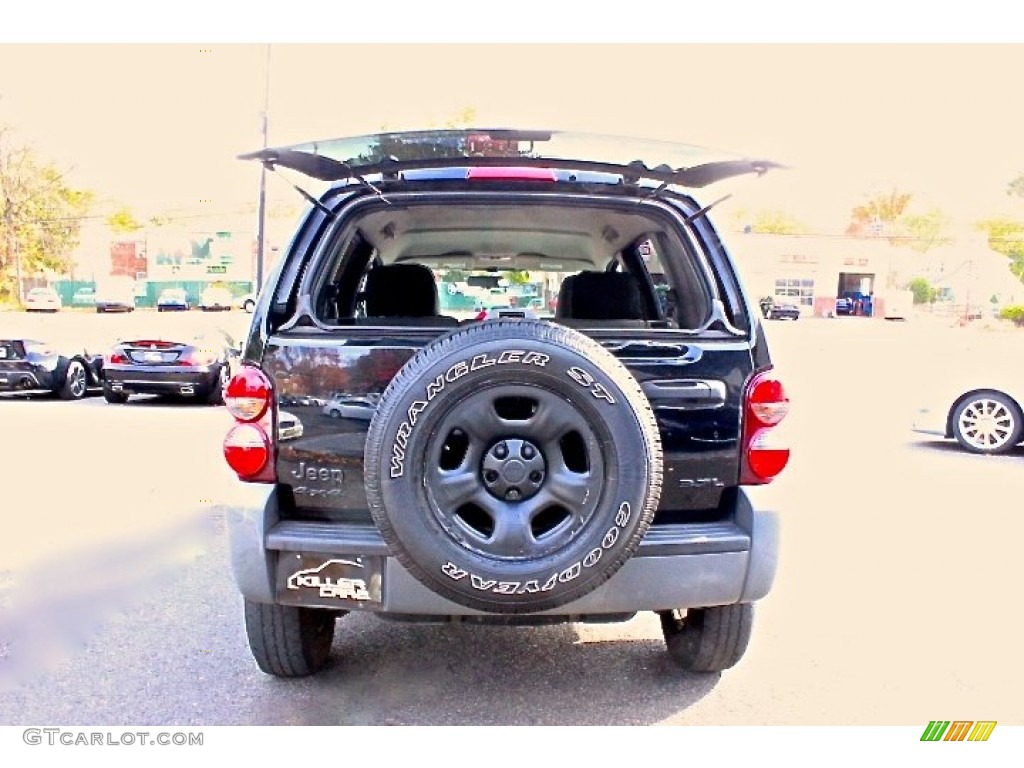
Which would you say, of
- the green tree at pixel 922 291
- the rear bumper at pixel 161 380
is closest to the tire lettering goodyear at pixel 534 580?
the rear bumper at pixel 161 380

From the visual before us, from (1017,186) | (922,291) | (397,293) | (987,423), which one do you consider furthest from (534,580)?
(922,291)

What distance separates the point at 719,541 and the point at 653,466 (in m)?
0.43

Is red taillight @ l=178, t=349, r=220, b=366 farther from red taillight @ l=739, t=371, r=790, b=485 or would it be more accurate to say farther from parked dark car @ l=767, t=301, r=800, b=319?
parked dark car @ l=767, t=301, r=800, b=319

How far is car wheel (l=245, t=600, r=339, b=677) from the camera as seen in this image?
9.27ft

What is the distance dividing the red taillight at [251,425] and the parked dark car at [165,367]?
8393 millimetres

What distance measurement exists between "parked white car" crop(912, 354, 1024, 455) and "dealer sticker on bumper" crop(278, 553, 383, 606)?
7280mm

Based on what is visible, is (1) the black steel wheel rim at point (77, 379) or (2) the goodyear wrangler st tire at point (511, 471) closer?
(2) the goodyear wrangler st tire at point (511, 471)

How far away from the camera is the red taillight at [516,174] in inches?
112

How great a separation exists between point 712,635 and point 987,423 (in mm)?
6183

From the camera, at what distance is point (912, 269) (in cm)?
5531

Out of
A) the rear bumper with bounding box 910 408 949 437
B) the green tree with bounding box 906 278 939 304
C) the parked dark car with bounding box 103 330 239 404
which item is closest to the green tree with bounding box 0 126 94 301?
the parked dark car with bounding box 103 330 239 404

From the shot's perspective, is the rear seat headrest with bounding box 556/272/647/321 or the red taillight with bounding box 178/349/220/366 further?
the red taillight with bounding box 178/349/220/366
